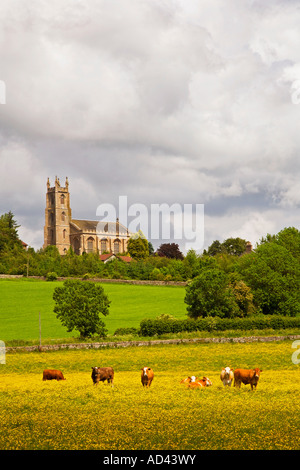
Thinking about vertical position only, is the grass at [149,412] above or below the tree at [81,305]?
below

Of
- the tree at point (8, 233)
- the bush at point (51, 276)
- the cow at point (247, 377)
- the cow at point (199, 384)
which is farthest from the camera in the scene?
the tree at point (8, 233)

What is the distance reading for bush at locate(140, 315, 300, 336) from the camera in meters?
60.7

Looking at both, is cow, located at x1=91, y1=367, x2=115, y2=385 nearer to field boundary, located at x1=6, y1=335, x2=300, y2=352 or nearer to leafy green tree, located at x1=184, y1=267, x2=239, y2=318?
field boundary, located at x1=6, y1=335, x2=300, y2=352

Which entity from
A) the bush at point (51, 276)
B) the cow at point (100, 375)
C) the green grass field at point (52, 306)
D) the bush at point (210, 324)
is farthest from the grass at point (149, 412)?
the bush at point (51, 276)

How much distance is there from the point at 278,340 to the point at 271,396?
3089cm

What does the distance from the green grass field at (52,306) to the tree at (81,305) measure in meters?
Answer: 9.36

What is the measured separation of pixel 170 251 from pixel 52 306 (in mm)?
92988

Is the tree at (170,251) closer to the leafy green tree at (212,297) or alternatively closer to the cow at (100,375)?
the leafy green tree at (212,297)

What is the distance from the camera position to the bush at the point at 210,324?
6069 centimetres

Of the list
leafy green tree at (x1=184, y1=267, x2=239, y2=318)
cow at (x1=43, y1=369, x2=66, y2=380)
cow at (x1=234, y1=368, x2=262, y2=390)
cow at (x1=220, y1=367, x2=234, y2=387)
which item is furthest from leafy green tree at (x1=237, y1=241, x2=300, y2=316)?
cow at (x1=234, y1=368, x2=262, y2=390)

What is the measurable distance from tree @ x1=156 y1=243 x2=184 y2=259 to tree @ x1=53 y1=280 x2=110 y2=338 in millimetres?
125224

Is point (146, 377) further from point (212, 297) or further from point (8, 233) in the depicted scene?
point (8, 233)

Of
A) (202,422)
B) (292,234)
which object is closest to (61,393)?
(202,422)

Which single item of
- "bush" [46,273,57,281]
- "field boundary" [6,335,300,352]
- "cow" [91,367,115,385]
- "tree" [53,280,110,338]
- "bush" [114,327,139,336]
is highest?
"bush" [46,273,57,281]
